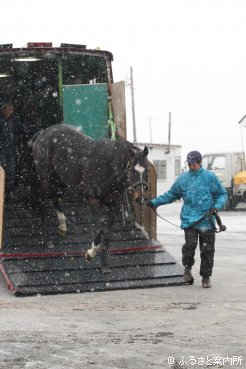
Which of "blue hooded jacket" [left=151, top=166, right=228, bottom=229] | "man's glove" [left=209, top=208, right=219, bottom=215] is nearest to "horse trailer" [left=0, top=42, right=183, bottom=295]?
"blue hooded jacket" [left=151, top=166, right=228, bottom=229]

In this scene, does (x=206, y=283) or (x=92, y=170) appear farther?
(x=92, y=170)

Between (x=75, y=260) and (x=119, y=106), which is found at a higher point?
(x=119, y=106)

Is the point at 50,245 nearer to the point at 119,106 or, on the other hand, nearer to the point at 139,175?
the point at 139,175

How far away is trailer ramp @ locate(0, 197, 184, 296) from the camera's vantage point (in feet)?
28.1

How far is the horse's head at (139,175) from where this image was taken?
8.35 metres

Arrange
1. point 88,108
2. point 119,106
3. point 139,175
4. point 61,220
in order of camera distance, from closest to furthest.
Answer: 1. point 139,175
2. point 61,220
3. point 119,106
4. point 88,108

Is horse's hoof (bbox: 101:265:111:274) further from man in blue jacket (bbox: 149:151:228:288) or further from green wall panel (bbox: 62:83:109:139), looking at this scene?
green wall panel (bbox: 62:83:109:139)

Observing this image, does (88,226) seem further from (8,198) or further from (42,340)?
(42,340)

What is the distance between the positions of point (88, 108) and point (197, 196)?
350 cm

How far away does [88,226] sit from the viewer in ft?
34.0

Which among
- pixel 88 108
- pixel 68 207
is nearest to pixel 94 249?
pixel 68 207

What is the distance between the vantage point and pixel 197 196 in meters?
8.81

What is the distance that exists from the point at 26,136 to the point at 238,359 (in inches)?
363

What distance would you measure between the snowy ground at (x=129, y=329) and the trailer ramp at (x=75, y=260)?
0.23 metres
